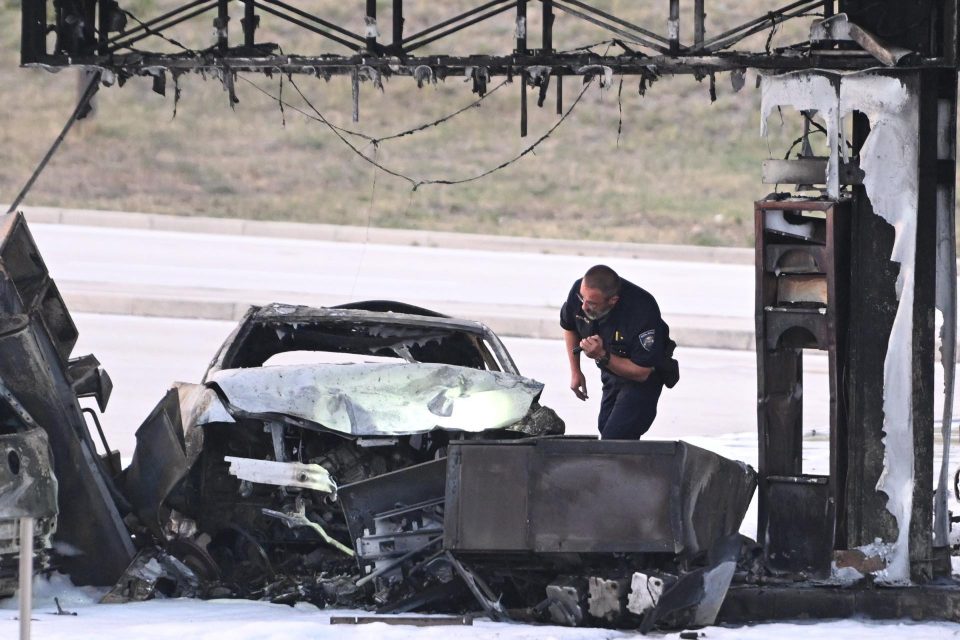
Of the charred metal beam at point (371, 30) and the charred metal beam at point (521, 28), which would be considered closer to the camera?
the charred metal beam at point (521, 28)

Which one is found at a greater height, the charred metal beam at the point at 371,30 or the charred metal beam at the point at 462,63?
the charred metal beam at the point at 371,30

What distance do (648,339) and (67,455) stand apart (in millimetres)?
3167

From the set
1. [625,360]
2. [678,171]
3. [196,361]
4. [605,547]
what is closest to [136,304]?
[196,361]

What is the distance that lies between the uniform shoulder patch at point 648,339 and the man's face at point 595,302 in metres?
0.25

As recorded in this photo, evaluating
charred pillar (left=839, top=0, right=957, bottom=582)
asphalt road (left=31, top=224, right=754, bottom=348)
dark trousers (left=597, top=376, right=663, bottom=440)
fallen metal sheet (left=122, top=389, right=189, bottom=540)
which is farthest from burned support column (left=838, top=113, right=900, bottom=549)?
asphalt road (left=31, top=224, right=754, bottom=348)

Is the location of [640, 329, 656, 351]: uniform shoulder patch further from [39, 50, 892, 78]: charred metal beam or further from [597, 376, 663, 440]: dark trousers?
[39, 50, 892, 78]: charred metal beam

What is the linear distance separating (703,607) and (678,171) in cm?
2406

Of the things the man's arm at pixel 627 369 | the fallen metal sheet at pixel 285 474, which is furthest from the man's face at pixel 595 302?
the fallen metal sheet at pixel 285 474

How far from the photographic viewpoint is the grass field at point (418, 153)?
27.1 meters

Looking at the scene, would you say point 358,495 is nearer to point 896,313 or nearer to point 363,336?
point 363,336

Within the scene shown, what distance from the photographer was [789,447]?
7621mm

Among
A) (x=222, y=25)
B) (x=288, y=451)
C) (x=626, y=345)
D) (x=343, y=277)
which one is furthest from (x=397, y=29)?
(x=343, y=277)

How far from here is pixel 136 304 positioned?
59.8ft

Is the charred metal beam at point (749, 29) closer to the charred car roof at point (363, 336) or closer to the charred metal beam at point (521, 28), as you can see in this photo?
the charred metal beam at point (521, 28)
